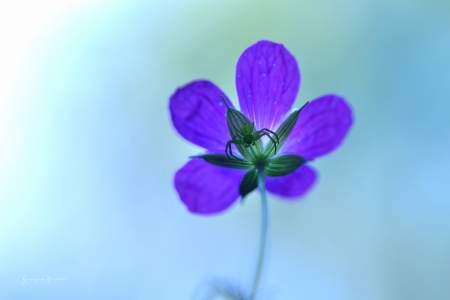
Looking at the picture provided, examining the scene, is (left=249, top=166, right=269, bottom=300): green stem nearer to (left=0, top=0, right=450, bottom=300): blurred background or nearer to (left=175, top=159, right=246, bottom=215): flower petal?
(left=175, top=159, right=246, bottom=215): flower petal

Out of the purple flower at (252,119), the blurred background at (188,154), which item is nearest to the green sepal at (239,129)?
the purple flower at (252,119)

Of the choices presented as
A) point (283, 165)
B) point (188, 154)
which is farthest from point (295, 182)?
point (188, 154)

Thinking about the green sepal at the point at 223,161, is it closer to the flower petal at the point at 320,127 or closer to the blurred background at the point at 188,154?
the flower petal at the point at 320,127

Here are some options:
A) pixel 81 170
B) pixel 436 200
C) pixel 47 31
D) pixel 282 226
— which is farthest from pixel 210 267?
pixel 47 31

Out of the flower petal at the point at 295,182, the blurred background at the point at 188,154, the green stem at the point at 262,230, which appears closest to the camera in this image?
the green stem at the point at 262,230

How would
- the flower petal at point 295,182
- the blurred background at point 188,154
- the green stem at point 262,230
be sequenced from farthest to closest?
the blurred background at point 188,154, the flower petal at point 295,182, the green stem at point 262,230

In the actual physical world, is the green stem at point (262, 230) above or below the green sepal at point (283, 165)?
below

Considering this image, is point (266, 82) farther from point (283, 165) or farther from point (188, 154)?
point (188, 154)

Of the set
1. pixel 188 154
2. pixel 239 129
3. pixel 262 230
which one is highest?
pixel 188 154
